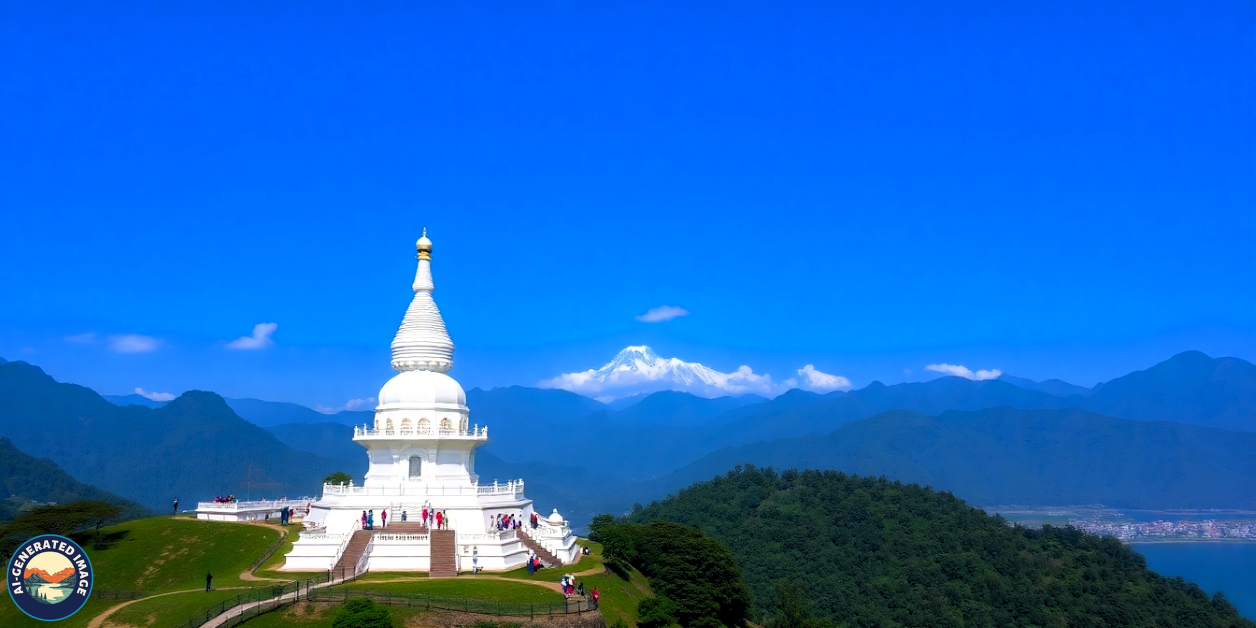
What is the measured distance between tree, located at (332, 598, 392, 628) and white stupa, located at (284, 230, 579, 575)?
20.3 ft

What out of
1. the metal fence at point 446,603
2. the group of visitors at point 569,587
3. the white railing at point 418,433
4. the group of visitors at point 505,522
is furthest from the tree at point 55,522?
the group of visitors at point 569,587

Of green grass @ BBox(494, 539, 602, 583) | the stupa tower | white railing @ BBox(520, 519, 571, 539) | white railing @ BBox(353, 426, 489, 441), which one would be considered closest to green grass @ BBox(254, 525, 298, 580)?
the stupa tower

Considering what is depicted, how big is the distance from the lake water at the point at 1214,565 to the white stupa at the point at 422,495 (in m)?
108

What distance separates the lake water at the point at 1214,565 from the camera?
127 meters

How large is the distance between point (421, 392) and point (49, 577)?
62.9 feet

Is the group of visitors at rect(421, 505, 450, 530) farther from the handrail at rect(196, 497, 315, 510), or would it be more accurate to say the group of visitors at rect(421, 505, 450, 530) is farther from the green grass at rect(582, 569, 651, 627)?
the handrail at rect(196, 497, 315, 510)

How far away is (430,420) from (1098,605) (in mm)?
47894

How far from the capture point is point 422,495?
132 ft

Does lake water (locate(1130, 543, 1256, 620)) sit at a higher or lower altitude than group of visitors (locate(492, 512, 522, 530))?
lower

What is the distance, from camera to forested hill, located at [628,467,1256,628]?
6259cm

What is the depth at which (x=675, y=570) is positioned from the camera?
40031 mm

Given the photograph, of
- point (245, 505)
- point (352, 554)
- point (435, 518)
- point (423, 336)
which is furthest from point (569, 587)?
point (245, 505)

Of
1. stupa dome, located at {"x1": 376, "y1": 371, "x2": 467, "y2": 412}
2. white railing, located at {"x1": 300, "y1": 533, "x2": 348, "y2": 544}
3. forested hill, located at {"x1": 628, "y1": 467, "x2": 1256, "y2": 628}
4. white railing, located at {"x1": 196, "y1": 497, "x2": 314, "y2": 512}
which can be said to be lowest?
forested hill, located at {"x1": 628, "y1": 467, "x2": 1256, "y2": 628}

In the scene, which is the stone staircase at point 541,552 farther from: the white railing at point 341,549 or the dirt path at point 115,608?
the dirt path at point 115,608
